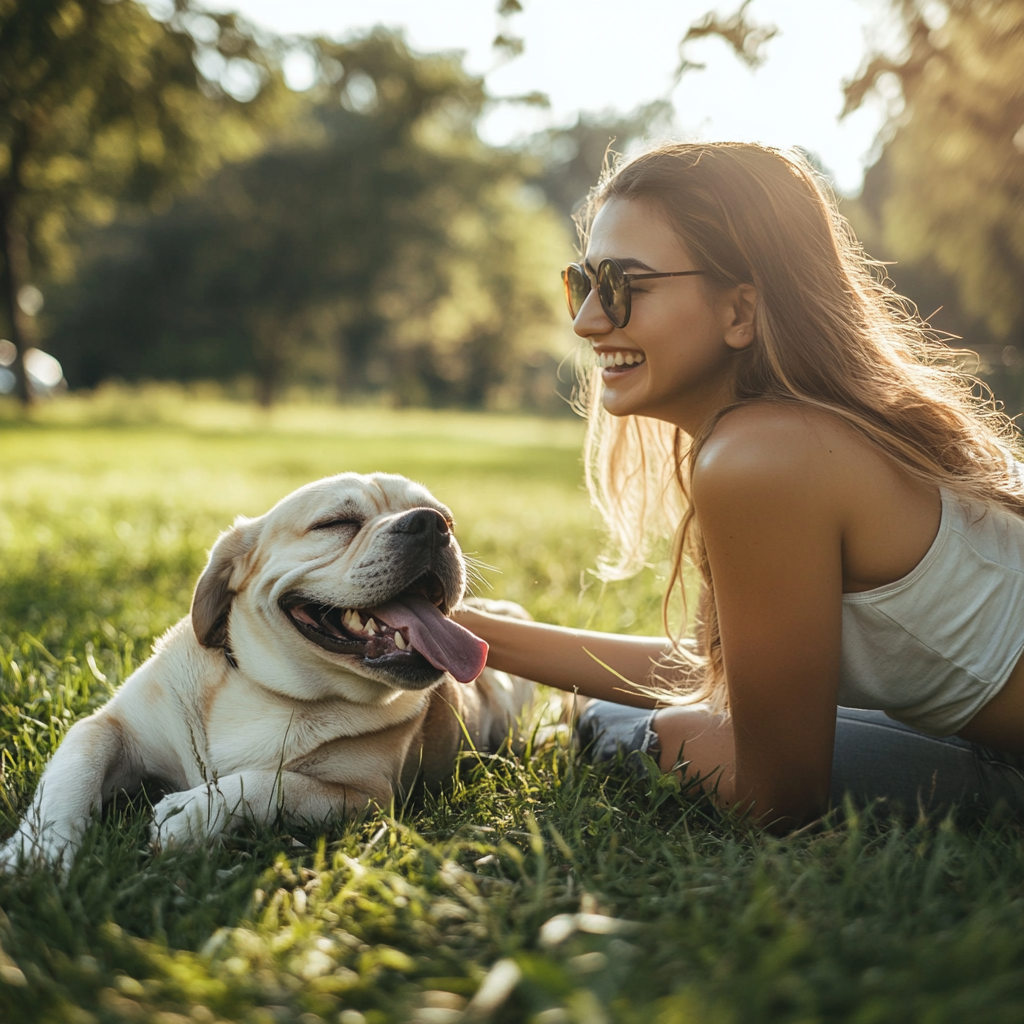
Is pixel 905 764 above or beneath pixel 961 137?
beneath

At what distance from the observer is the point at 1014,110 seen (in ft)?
24.1

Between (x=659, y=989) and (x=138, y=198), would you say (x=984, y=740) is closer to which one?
(x=659, y=989)

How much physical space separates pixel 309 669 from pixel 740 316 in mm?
1784

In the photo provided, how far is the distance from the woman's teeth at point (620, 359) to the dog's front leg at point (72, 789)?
1.99 meters

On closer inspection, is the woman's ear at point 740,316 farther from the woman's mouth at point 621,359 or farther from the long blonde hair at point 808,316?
A: the woman's mouth at point 621,359

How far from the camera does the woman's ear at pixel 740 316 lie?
9.43 feet

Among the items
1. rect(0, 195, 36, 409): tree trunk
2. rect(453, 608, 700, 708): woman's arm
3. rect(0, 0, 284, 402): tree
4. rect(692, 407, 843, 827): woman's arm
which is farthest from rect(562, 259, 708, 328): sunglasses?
rect(0, 195, 36, 409): tree trunk

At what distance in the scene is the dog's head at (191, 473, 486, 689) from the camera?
9.24 feet

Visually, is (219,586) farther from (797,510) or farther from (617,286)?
(797,510)

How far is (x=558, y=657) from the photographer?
337cm

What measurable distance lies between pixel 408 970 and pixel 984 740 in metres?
1.96

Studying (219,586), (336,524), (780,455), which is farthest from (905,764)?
(219,586)

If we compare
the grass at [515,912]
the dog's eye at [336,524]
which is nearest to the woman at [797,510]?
the grass at [515,912]

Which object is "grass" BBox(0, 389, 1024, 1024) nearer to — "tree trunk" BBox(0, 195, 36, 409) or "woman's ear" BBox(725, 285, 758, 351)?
"woman's ear" BBox(725, 285, 758, 351)
